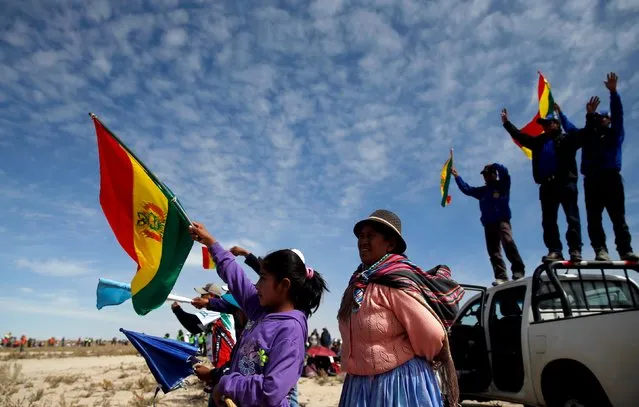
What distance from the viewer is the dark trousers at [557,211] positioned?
5.68 metres

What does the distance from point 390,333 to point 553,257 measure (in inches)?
160

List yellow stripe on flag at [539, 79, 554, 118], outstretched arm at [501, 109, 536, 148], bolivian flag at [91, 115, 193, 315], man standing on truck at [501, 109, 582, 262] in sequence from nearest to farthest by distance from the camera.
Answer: bolivian flag at [91, 115, 193, 315]
man standing on truck at [501, 109, 582, 262]
outstretched arm at [501, 109, 536, 148]
yellow stripe on flag at [539, 79, 554, 118]

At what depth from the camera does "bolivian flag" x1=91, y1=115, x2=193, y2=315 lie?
3.66 meters

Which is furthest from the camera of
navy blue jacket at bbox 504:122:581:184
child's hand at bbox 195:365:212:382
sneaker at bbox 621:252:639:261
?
navy blue jacket at bbox 504:122:581:184

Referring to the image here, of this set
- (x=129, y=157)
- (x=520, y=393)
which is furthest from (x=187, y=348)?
(x=520, y=393)

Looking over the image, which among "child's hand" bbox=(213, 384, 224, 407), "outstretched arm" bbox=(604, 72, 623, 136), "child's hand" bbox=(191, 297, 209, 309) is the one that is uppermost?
"outstretched arm" bbox=(604, 72, 623, 136)

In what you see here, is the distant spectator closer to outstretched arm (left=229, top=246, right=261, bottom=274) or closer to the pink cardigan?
outstretched arm (left=229, top=246, right=261, bottom=274)

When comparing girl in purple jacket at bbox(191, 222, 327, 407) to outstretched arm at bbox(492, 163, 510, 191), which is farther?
outstretched arm at bbox(492, 163, 510, 191)

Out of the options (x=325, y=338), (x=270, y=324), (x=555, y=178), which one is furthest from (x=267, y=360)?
(x=325, y=338)

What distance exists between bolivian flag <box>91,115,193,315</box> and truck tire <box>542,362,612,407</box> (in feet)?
12.3

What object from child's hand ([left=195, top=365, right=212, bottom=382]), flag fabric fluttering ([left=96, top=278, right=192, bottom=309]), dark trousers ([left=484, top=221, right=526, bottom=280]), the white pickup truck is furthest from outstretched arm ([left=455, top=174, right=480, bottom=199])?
child's hand ([left=195, top=365, right=212, bottom=382])

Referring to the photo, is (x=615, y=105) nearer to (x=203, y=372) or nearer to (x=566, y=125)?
(x=566, y=125)

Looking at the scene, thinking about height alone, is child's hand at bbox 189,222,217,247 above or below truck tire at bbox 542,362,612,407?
above

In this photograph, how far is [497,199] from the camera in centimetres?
741
